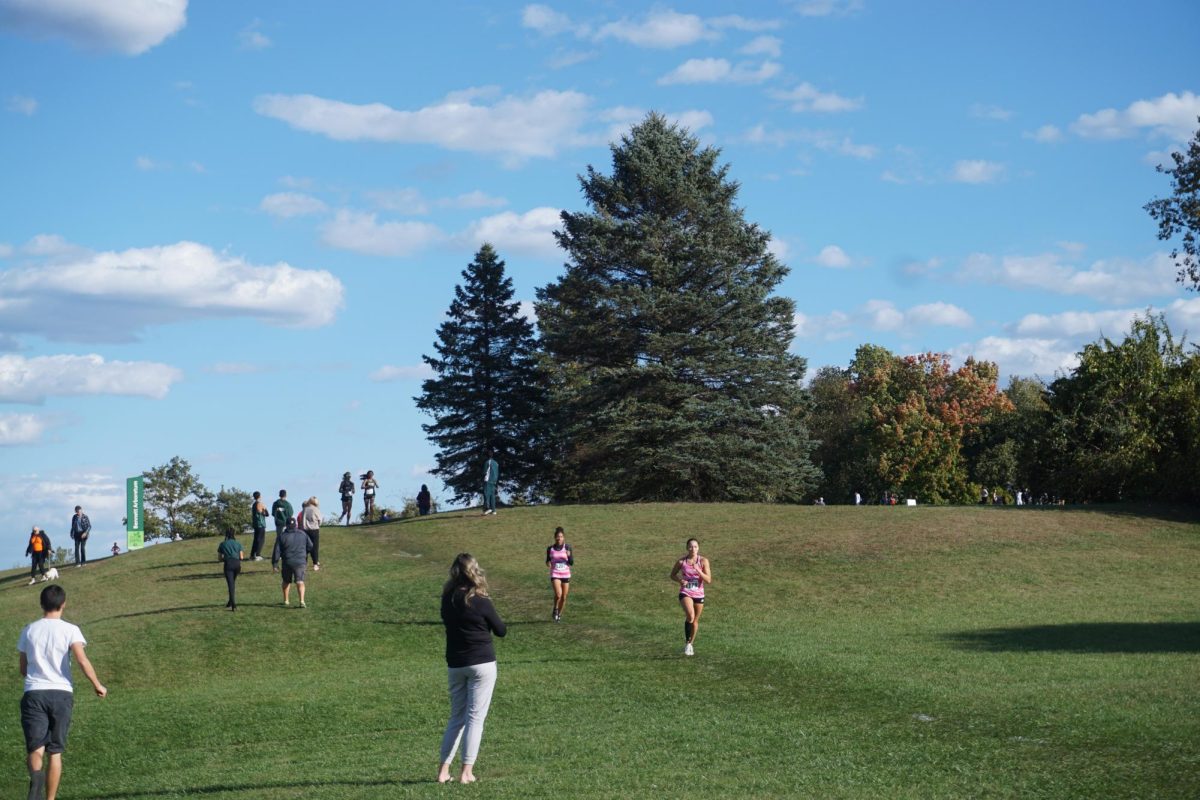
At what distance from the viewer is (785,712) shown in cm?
1544

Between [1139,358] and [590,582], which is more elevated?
[1139,358]

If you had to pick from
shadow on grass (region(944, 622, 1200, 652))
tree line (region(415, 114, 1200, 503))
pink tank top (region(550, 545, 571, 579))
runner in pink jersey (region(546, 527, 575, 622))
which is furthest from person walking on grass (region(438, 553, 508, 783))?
tree line (region(415, 114, 1200, 503))

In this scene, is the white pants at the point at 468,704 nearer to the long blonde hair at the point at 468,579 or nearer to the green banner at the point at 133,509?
the long blonde hair at the point at 468,579

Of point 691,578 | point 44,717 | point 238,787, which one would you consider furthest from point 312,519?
point 44,717

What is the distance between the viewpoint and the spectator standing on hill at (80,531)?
42188mm

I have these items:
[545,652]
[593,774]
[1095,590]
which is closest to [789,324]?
[1095,590]

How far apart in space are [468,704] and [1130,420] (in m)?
38.9

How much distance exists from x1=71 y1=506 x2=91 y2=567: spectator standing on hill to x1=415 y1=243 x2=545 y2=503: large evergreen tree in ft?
74.9

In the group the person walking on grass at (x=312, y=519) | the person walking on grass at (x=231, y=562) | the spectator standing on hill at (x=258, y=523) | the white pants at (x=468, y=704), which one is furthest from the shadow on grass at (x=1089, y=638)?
the spectator standing on hill at (x=258, y=523)

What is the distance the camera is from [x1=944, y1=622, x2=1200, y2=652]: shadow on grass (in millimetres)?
20666

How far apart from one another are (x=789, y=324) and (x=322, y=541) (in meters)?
27.4

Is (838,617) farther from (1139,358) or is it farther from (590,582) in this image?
(1139,358)

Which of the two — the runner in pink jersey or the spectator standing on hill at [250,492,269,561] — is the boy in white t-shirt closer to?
the runner in pink jersey

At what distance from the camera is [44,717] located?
11258 mm
